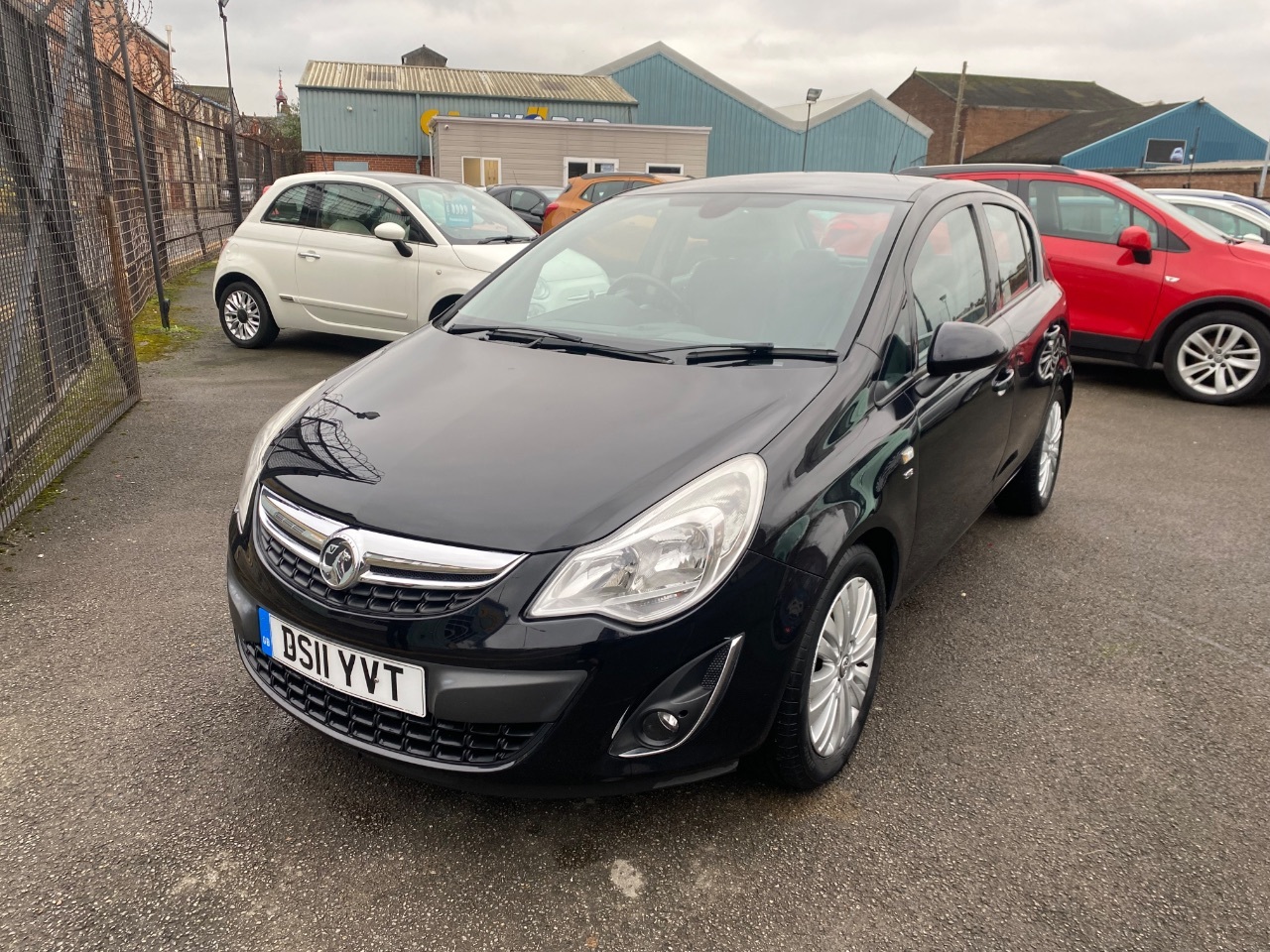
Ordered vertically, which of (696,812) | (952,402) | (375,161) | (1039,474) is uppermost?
(375,161)

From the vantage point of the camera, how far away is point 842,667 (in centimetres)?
243

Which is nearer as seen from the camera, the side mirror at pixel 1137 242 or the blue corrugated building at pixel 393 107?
the side mirror at pixel 1137 242

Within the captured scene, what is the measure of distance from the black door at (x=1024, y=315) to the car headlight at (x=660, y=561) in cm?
201

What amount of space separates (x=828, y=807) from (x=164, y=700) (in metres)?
1.95

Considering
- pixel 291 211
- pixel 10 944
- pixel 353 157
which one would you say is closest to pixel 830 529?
pixel 10 944

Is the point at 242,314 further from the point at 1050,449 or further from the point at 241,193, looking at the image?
the point at 241,193

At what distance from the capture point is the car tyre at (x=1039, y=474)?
4.33 m

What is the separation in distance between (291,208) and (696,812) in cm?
716

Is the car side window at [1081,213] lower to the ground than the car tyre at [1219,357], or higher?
higher

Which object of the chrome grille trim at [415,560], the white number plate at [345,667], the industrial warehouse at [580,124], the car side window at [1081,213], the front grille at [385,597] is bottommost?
the white number plate at [345,667]

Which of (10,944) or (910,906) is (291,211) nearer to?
(10,944)

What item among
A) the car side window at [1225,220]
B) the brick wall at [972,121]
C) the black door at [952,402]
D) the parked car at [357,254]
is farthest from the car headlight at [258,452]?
the brick wall at [972,121]

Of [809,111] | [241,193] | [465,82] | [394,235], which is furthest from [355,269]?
[465,82]

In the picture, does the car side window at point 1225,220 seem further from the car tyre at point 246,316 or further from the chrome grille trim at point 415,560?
the chrome grille trim at point 415,560
